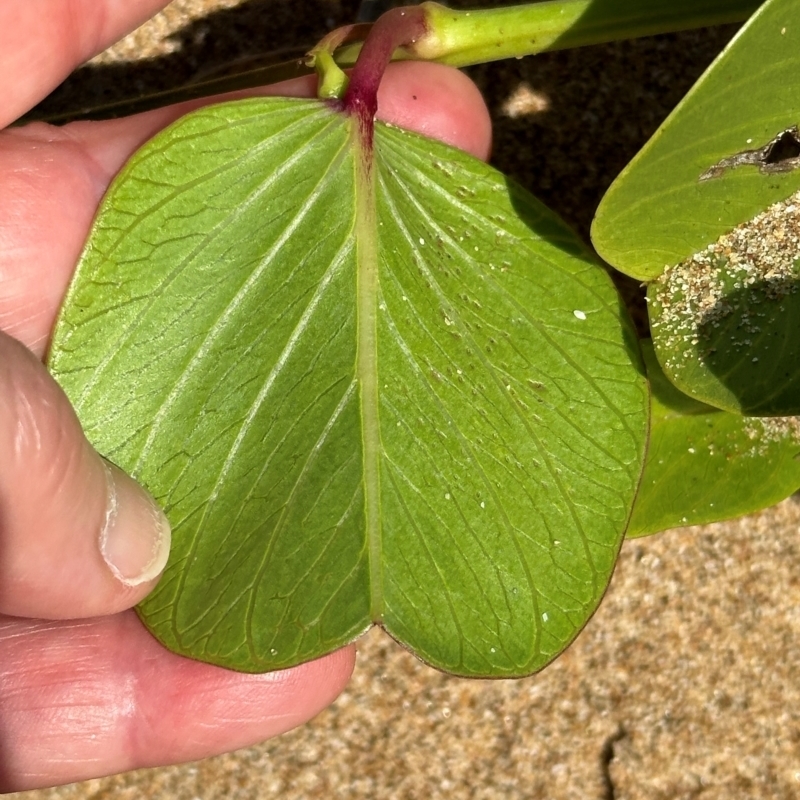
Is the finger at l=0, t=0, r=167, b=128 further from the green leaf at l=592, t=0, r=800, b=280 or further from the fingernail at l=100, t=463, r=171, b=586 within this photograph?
the green leaf at l=592, t=0, r=800, b=280

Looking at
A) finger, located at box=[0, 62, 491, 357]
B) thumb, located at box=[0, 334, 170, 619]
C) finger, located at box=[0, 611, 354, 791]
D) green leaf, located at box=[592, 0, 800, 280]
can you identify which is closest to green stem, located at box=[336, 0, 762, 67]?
finger, located at box=[0, 62, 491, 357]

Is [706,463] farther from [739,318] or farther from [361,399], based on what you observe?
[361,399]

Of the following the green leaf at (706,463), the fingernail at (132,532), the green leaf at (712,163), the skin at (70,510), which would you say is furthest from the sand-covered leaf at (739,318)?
the fingernail at (132,532)

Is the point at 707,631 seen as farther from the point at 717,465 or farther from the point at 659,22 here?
the point at 659,22

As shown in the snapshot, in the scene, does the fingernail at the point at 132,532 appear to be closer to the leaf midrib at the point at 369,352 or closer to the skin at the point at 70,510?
the skin at the point at 70,510

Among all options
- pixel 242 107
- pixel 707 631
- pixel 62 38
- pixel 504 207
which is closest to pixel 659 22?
pixel 504 207

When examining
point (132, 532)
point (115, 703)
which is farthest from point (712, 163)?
point (115, 703)
